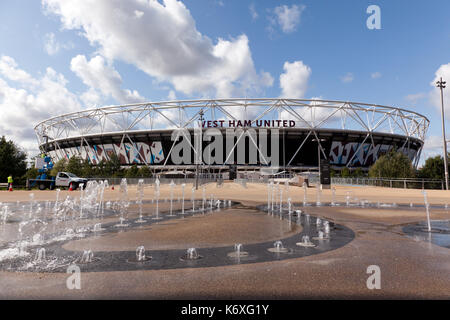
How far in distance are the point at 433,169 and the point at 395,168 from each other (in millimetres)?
9147

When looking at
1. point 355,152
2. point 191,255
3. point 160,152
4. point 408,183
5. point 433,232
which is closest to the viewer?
Answer: point 191,255

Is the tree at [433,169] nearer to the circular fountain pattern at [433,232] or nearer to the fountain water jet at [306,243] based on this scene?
the circular fountain pattern at [433,232]

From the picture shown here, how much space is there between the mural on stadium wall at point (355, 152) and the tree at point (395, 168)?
23.6 metres

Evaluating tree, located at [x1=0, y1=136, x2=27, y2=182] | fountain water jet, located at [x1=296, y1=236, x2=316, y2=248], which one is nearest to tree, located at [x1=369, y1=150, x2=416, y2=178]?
fountain water jet, located at [x1=296, y1=236, x2=316, y2=248]

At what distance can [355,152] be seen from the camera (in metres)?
63.5

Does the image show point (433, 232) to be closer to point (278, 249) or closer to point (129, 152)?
point (278, 249)

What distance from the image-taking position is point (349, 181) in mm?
40000

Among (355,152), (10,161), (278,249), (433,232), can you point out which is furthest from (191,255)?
(355,152)

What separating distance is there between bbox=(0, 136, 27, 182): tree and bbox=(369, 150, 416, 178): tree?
2019 inches

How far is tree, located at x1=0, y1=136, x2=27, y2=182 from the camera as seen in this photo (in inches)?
1412

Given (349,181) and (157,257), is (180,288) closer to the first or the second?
(157,257)

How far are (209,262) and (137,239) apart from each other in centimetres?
269
